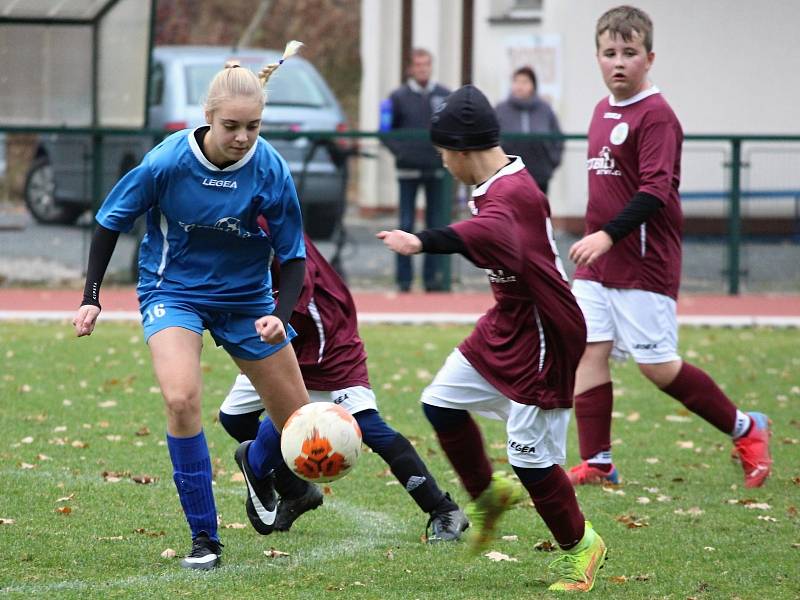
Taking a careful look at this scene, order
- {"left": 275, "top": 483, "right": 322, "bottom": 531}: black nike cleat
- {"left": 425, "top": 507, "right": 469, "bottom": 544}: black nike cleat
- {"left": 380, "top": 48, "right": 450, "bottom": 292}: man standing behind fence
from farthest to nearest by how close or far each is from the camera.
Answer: {"left": 380, "top": 48, "right": 450, "bottom": 292}: man standing behind fence, {"left": 275, "top": 483, "right": 322, "bottom": 531}: black nike cleat, {"left": 425, "top": 507, "right": 469, "bottom": 544}: black nike cleat

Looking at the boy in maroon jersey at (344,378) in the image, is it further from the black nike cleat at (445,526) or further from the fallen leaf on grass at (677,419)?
the fallen leaf on grass at (677,419)

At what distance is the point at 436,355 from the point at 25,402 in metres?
3.49

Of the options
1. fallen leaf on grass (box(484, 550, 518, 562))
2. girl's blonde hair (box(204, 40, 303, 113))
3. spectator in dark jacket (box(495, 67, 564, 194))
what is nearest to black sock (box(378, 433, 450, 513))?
fallen leaf on grass (box(484, 550, 518, 562))

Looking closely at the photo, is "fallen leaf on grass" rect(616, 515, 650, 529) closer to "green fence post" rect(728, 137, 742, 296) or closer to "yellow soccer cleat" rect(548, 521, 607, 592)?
"yellow soccer cleat" rect(548, 521, 607, 592)

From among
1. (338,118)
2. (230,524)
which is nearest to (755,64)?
(338,118)

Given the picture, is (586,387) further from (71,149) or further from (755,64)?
(755,64)

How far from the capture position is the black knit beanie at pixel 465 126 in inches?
193

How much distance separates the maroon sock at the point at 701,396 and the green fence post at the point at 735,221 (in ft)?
26.1

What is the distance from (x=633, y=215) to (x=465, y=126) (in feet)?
4.52

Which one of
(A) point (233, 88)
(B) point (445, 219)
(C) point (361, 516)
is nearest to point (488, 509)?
(C) point (361, 516)

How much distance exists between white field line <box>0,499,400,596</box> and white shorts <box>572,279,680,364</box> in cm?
145

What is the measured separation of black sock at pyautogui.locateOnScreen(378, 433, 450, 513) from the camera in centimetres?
563

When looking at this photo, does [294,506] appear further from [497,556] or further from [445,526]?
[497,556]

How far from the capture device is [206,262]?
16.8 ft
